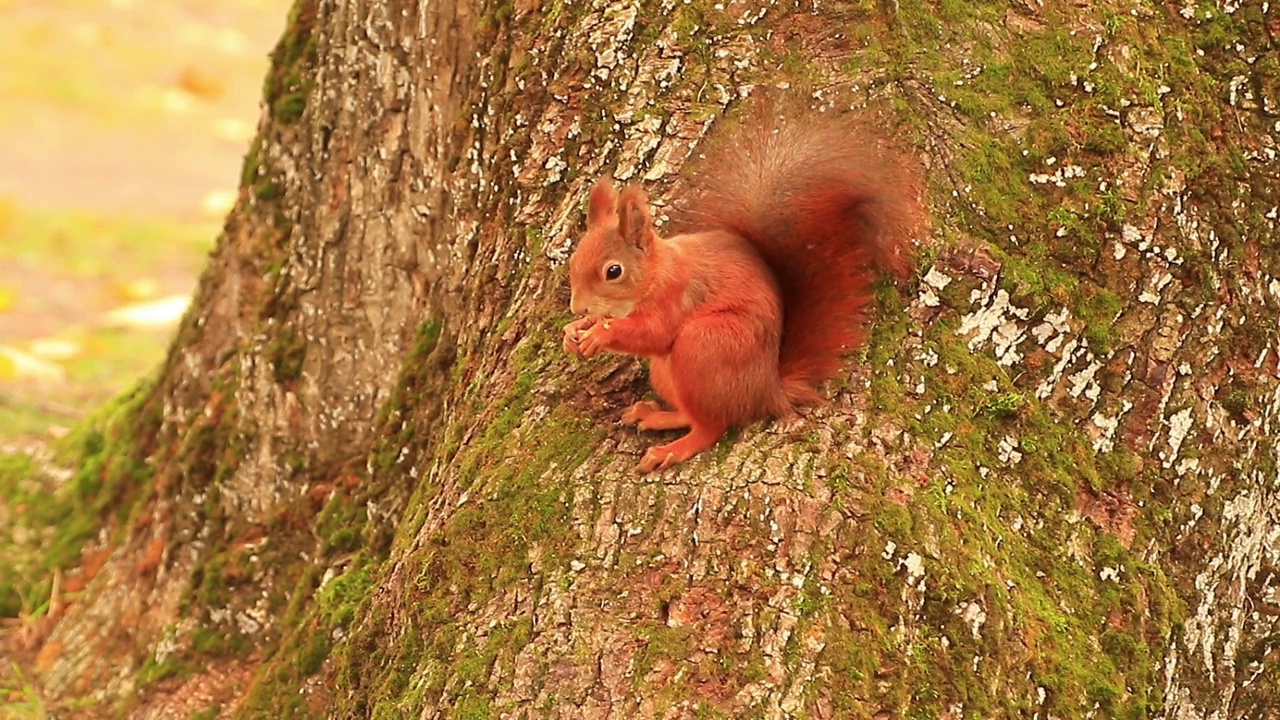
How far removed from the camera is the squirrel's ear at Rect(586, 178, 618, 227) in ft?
7.57

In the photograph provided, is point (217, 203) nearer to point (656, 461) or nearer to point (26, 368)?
point (26, 368)

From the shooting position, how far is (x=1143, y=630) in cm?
224

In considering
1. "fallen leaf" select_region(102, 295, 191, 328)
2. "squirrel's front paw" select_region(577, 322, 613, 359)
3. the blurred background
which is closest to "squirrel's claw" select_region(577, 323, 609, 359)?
"squirrel's front paw" select_region(577, 322, 613, 359)

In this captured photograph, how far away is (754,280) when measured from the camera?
220 cm

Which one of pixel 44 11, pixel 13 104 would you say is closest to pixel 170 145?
pixel 13 104

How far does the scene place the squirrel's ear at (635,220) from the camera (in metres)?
2.18

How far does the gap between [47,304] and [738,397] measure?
5.57 m

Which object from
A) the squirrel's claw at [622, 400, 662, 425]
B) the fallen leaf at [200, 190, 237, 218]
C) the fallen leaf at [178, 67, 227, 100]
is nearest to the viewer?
the squirrel's claw at [622, 400, 662, 425]

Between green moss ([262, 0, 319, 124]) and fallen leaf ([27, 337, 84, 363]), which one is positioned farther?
fallen leaf ([27, 337, 84, 363])

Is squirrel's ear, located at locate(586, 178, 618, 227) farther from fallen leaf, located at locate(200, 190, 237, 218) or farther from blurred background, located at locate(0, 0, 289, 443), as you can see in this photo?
fallen leaf, located at locate(200, 190, 237, 218)

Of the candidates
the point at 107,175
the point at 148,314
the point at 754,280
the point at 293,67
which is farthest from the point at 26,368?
the point at 754,280

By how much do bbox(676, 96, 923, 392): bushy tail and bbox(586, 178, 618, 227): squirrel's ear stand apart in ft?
0.62

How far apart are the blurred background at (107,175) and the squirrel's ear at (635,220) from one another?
3.32 metres

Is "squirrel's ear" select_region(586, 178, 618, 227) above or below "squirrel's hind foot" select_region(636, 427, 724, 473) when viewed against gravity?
above
